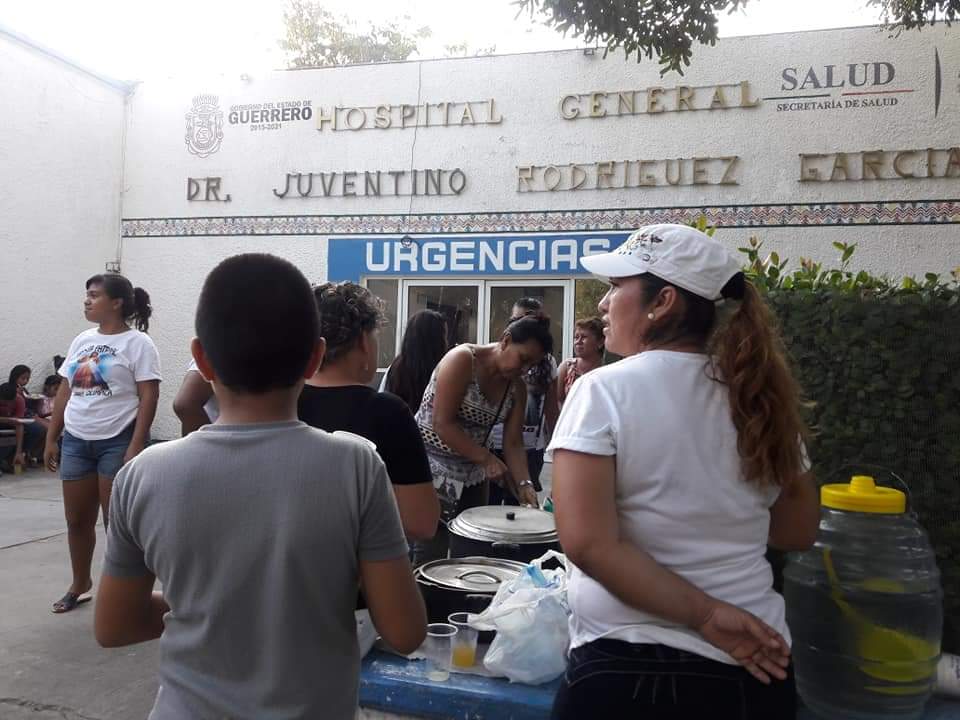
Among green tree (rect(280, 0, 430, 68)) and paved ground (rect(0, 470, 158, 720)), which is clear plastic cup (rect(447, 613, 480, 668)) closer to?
paved ground (rect(0, 470, 158, 720))

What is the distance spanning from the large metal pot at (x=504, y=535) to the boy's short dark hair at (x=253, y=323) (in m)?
1.74

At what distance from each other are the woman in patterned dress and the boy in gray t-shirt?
6.77 feet

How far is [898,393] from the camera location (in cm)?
258

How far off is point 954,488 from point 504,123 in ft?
24.4

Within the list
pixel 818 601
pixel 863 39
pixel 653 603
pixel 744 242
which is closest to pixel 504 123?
pixel 744 242

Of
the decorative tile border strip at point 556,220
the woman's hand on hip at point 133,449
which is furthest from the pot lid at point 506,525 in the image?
the decorative tile border strip at point 556,220

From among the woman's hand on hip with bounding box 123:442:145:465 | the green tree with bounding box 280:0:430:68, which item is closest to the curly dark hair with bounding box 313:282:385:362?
the woman's hand on hip with bounding box 123:442:145:465

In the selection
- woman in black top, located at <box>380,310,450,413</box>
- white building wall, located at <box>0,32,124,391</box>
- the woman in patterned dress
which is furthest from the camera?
white building wall, located at <box>0,32,124,391</box>

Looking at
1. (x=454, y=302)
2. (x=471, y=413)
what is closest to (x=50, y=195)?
(x=454, y=302)

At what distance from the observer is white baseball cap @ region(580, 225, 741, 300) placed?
1511 mm

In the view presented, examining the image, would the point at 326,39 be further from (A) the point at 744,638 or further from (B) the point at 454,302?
(A) the point at 744,638

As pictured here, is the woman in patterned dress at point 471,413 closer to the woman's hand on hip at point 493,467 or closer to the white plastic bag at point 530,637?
the woman's hand on hip at point 493,467

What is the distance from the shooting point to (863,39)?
8.07 meters

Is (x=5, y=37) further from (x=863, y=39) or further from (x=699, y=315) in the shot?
(x=699, y=315)
